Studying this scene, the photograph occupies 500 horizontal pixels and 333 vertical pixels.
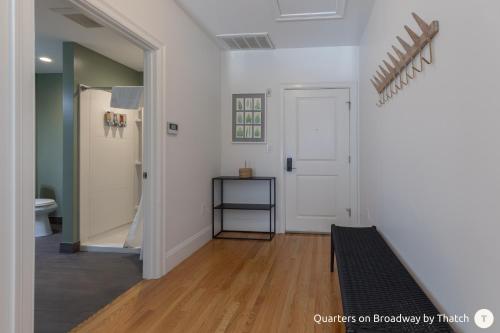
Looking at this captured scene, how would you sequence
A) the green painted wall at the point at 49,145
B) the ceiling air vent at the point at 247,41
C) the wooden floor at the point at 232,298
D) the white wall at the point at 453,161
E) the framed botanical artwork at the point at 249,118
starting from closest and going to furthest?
the white wall at the point at 453,161 < the wooden floor at the point at 232,298 < the ceiling air vent at the point at 247,41 < the framed botanical artwork at the point at 249,118 < the green painted wall at the point at 49,145

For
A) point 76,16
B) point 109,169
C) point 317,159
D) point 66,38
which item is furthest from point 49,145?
point 317,159

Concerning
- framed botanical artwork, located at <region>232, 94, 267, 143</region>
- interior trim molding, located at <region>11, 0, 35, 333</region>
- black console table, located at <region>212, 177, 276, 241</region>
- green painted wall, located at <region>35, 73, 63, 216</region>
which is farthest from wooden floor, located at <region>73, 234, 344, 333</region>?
green painted wall, located at <region>35, 73, 63, 216</region>

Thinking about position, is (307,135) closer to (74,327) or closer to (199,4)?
(199,4)

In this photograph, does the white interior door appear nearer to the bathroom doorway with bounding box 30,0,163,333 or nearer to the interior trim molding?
the bathroom doorway with bounding box 30,0,163,333

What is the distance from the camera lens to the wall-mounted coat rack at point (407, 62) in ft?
5.02

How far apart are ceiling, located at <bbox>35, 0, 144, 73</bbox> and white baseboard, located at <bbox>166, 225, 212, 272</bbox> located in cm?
211

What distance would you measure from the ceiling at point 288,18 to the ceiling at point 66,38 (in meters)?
0.92

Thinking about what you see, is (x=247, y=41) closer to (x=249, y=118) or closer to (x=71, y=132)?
(x=249, y=118)

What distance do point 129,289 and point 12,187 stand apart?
1.44 m

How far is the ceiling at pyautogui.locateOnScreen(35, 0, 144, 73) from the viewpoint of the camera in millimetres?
3229

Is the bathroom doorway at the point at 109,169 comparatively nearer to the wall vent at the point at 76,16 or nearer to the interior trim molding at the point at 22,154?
the wall vent at the point at 76,16

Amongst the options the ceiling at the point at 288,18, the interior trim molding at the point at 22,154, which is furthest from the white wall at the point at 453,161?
the interior trim molding at the point at 22,154

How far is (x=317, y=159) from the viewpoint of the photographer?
15.1 ft

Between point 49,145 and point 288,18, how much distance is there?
4.03 m
